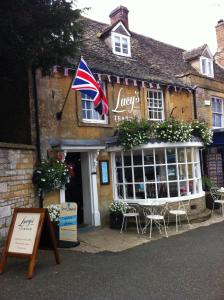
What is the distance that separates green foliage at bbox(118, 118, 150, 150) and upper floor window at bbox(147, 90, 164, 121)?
2432 millimetres

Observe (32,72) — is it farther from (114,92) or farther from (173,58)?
(173,58)

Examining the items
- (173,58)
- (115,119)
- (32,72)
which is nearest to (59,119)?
(32,72)

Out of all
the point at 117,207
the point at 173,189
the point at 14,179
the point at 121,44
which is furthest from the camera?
the point at 121,44

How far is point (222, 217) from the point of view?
39.7 ft

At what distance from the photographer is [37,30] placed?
24.0 ft

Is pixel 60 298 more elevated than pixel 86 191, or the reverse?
pixel 86 191

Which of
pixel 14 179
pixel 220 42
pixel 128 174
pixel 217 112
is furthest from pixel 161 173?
pixel 220 42

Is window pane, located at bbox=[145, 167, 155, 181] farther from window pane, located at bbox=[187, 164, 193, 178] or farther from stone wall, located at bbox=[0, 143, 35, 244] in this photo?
stone wall, located at bbox=[0, 143, 35, 244]

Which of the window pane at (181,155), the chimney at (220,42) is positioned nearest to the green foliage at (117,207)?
the window pane at (181,155)

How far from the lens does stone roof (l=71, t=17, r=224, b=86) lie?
40.9ft

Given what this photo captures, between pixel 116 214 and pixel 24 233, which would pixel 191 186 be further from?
pixel 24 233

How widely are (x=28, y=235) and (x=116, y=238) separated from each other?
3.69m

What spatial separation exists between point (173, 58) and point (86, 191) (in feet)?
30.3

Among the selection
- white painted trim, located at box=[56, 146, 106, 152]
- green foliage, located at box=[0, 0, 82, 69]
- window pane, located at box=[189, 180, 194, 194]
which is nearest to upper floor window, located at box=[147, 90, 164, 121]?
window pane, located at box=[189, 180, 194, 194]
